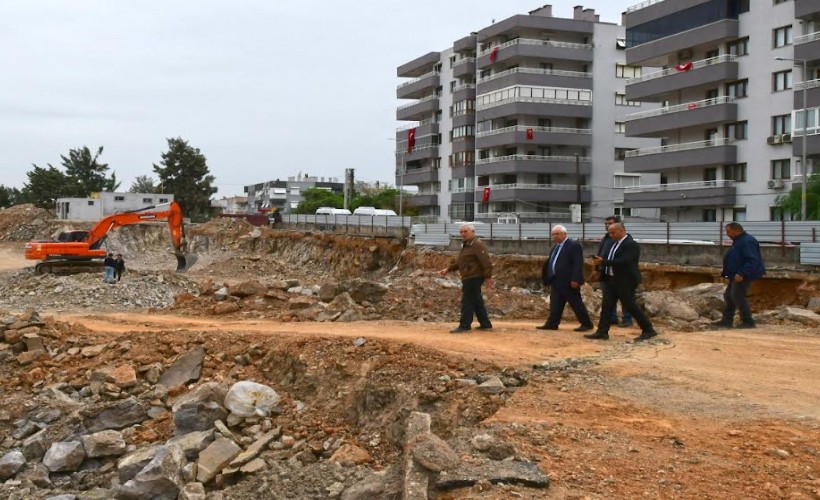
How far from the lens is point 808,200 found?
3447 centimetres

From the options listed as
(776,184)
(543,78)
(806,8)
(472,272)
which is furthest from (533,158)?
(472,272)

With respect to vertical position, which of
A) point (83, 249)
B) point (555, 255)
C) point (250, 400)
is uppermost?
point (555, 255)

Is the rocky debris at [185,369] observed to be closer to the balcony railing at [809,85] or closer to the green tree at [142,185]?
the balcony railing at [809,85]

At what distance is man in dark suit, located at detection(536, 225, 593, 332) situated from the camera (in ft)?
42.7

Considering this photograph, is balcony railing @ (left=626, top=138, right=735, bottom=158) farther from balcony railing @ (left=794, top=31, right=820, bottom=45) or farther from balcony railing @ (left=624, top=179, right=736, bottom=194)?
balcony railing @ (left=794, top=31, right=820, bottom=45)

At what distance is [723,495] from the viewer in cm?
608

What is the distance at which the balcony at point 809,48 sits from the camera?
3694cm

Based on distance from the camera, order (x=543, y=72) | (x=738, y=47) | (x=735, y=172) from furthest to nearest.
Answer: (x=543, y=72)
(x=735, y=172)
(x=738, y=47)

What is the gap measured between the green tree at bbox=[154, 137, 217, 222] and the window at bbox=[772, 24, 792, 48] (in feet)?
209

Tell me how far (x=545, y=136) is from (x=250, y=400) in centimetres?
5127

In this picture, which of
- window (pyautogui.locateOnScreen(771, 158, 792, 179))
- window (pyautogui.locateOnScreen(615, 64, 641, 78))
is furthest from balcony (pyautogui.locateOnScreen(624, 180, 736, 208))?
window (pyautogui.locateOnScreen(615, 64, 641, 78))

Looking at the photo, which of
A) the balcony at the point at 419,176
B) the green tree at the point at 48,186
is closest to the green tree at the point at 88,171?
the green tree at the point at 48,186

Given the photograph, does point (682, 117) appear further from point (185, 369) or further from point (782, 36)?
point (185, 369)

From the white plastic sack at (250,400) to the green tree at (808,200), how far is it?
28580 millimetres
